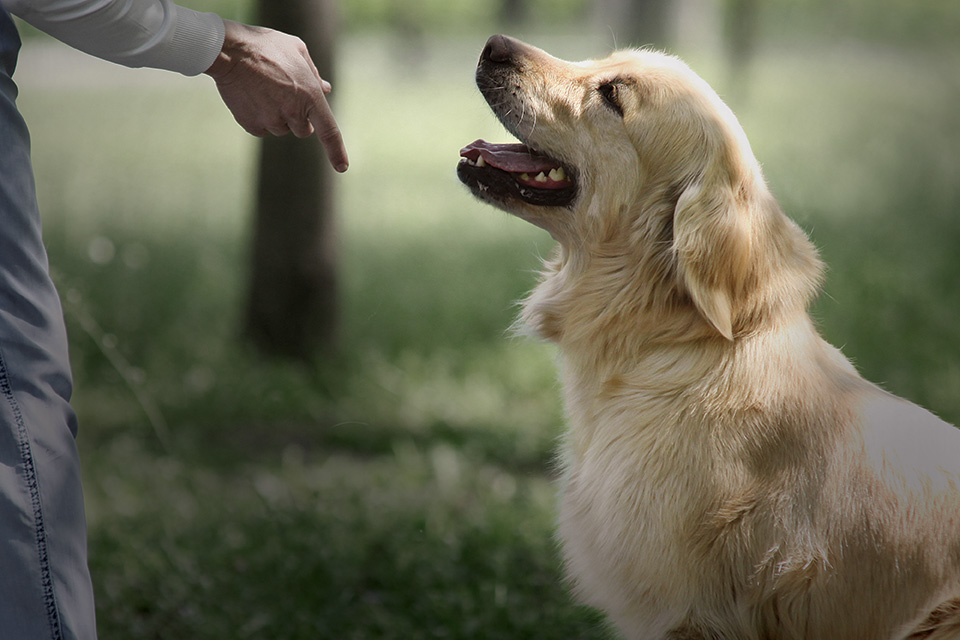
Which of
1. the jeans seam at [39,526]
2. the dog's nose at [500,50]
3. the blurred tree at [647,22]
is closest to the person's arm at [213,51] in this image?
the dog's nose at [500,50]

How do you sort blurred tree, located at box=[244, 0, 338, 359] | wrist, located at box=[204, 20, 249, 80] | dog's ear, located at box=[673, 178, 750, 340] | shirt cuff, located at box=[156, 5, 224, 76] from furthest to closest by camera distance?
blurred tree, located at box=[244, 0, 338, 359] < dog's ear, located at box=[673, 178, 750, 340] < wrist, located at box=[204, 20, 249, 80] < shirt cuff, located at box=[156, 5, 224, 76]

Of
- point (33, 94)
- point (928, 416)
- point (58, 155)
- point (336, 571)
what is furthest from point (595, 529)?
point (33, 94)

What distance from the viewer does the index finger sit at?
227 cm

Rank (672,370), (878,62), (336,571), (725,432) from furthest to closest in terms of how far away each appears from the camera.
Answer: (878,62), (336,571), (672,370), (725,432)

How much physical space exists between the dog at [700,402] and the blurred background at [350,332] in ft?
1.63

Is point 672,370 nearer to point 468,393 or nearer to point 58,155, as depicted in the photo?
point 468,393

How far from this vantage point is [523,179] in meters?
2.66

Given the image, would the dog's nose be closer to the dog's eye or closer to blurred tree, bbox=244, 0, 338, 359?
the dog's eye

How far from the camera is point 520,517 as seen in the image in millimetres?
3746

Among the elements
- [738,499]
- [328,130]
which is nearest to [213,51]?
[328,130]

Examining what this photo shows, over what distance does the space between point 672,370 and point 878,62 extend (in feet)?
34.7

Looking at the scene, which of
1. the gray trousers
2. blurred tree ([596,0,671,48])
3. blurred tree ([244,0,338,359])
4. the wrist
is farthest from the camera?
blurred tree ([596,0,671,48])

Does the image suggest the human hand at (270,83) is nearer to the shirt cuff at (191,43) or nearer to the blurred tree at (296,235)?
the shirt cuff at (191,43)

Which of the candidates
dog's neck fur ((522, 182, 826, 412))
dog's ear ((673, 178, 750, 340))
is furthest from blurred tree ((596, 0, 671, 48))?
dog's ear ((673, 178, 750, 340))
